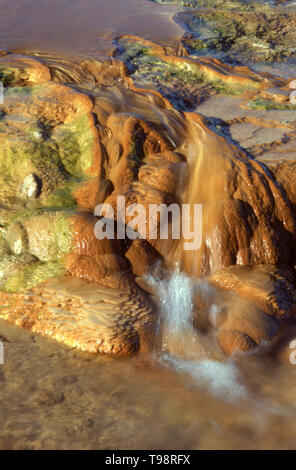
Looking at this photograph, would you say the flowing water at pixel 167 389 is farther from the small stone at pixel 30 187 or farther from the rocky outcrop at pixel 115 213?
the small stone at pixel 30 187

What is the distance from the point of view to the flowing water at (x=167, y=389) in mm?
2514

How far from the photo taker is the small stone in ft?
12.8

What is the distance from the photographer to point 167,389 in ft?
9.41

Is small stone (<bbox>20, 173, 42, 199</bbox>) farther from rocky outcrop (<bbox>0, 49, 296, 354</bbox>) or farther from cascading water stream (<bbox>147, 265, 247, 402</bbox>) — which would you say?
cascading water stream (<bbox>147, 265, 247, 402</bbox>)

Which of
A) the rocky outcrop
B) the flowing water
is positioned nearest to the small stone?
the rocky outcrop

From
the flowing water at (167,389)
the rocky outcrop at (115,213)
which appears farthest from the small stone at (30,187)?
the flowing water at (167,389)

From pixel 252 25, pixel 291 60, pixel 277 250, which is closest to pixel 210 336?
pixel 277 250

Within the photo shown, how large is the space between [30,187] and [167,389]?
194 centimetres

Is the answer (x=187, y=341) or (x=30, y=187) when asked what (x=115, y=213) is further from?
(x=187, y=341)

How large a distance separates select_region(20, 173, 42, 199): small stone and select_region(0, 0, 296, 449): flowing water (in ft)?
3.50

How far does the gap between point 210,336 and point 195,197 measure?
1191 mm

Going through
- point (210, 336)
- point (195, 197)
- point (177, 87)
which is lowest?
point (210, 336)
